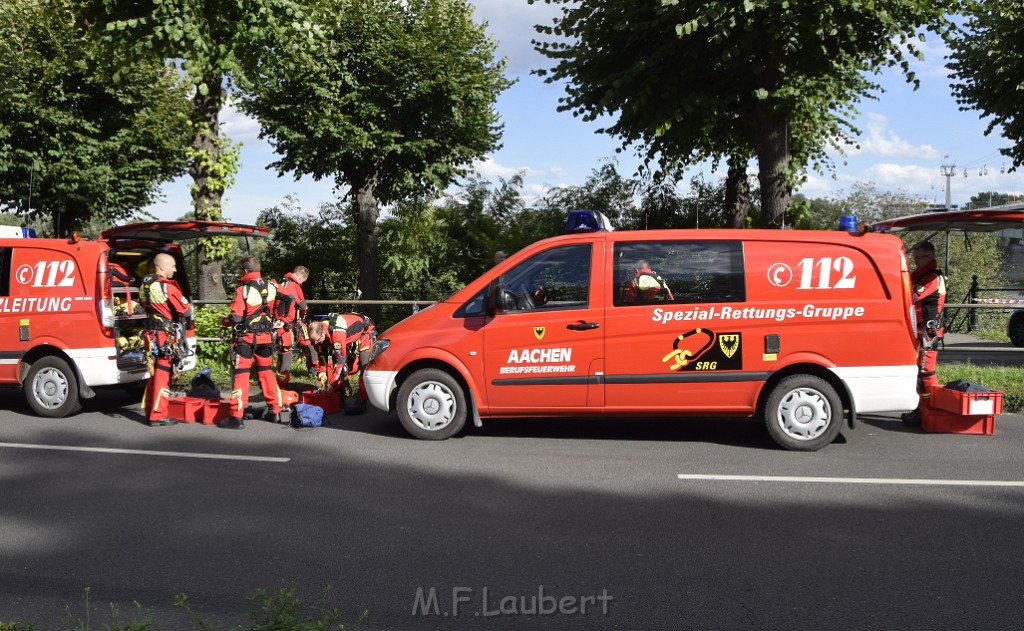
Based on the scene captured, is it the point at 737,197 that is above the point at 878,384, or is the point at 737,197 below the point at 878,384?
above

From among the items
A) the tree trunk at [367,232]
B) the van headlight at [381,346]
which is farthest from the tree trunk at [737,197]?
the van headlight at [381,346]

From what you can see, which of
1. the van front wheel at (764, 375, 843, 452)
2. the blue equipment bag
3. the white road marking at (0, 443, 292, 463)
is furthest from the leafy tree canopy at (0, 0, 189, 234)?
the van front wheel at (764, 375, 843, 452)

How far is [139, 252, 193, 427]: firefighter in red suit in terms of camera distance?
925 cm

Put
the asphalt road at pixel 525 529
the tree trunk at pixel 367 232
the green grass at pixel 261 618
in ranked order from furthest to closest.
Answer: the tree trunk at pixel 367 232 < the asphalt road at pixel 525 529 < the green grass at pixel 261 618

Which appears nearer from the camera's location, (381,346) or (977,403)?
(977,403)

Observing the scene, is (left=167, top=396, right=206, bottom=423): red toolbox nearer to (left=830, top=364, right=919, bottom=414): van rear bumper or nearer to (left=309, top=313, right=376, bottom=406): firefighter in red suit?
(left=309, top=313, right=376, bottom=406): firefighter in red suit

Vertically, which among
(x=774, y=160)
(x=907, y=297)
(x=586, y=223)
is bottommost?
(x=907, y=297)

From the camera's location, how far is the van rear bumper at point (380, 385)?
847 centimetres

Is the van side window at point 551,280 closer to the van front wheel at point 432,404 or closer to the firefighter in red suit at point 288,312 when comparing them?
the van front wheel at point 432,404

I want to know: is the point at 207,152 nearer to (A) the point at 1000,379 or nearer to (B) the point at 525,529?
(B) the point at 525,529

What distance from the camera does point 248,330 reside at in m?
9.01

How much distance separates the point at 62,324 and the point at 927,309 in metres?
9.23

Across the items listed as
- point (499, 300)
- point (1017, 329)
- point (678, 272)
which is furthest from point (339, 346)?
point (1017, 329)

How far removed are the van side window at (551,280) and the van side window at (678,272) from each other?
0.30 meters
